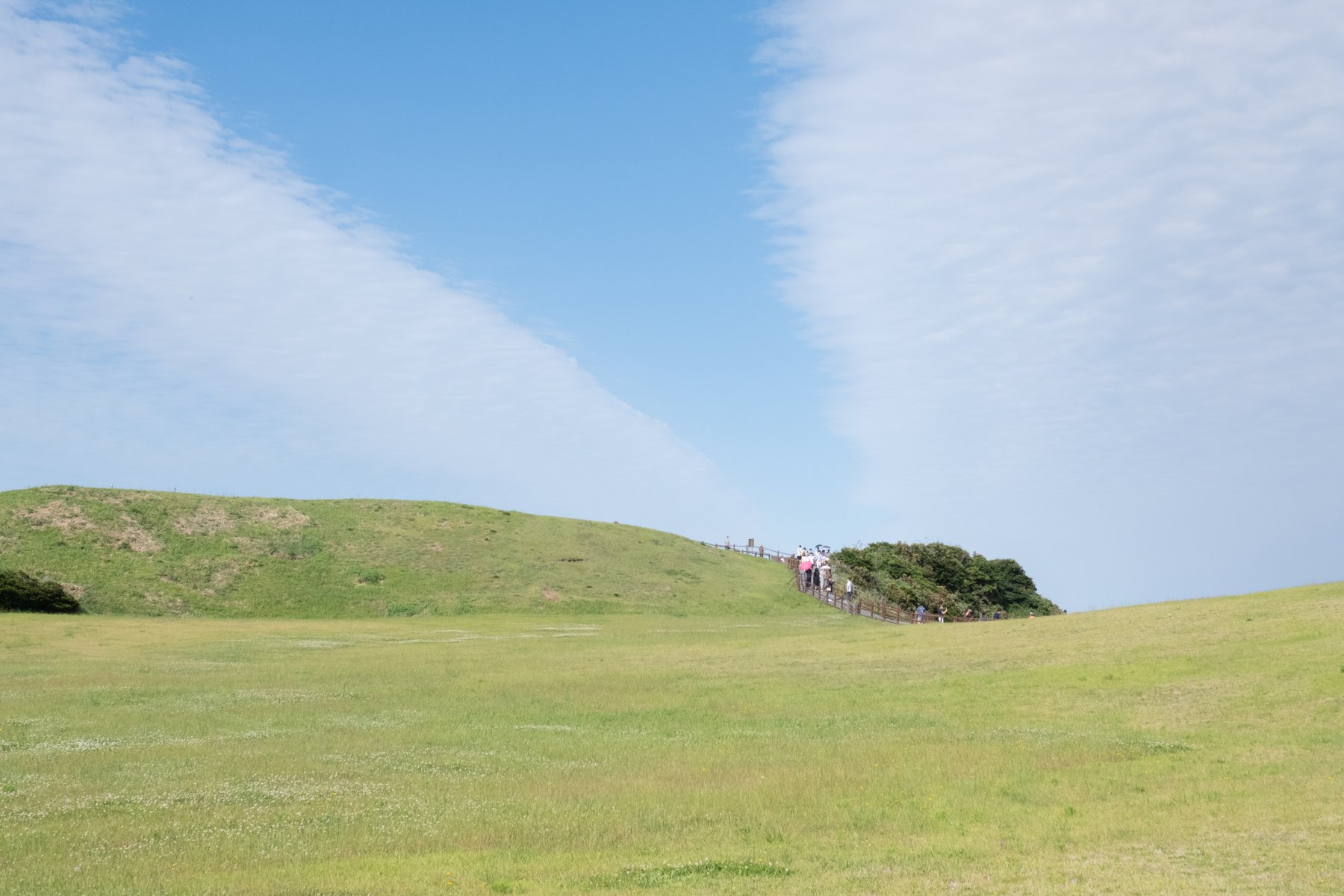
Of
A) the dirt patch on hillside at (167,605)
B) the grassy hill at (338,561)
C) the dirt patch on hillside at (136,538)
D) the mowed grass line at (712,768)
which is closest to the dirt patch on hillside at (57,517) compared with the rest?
the grassy hill at (338,561)

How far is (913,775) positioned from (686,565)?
74.0m

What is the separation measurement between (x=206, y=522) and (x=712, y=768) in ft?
245

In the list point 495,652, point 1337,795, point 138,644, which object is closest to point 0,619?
point 138,644

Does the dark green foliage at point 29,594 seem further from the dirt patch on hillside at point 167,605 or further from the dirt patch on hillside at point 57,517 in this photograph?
the dirt patch on hillside at point 57,517

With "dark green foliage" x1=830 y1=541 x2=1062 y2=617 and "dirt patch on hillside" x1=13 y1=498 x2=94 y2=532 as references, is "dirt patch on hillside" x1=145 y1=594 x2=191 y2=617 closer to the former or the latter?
"dirt patch on hillside" x1=13 y1=498 x2=94 y2=532

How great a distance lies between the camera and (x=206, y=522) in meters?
88.5

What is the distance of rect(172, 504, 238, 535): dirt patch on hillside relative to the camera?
3401 inches

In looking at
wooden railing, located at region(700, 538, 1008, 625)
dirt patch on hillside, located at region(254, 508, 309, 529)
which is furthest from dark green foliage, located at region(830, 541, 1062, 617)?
dirt patch on hillside, located at region(254, 508, 309, 529)

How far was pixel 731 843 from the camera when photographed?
18719 mm

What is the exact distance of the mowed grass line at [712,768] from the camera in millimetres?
16500

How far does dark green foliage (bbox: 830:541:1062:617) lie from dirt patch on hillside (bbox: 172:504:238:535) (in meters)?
53.0

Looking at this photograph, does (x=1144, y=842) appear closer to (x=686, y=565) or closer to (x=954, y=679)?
(x=954, y=679)

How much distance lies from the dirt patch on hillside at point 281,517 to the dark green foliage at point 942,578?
1886 inches

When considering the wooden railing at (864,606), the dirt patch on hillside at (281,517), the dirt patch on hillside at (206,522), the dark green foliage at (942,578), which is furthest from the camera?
the dark green foliage at (942,578)
